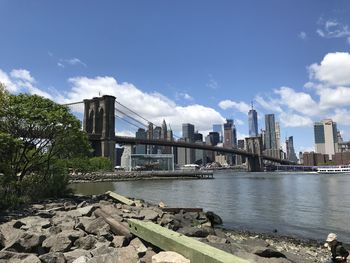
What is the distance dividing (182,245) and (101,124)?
123 meters

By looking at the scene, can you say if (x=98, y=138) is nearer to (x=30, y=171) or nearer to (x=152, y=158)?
(x=152, y=158)

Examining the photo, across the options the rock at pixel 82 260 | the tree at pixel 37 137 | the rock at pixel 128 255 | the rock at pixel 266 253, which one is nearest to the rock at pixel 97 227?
the rock at pixel 128 255

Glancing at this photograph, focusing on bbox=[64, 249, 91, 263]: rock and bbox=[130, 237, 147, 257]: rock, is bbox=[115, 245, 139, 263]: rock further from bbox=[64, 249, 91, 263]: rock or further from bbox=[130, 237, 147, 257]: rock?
bbox=[64, 249, 91, 263]: rock

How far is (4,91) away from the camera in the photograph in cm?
2109

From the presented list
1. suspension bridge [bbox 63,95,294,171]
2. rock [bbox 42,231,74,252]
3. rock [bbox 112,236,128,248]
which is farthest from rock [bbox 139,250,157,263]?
suspension bridge [bbox 63,95,294,171]

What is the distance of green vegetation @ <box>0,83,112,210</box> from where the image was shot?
19.9m

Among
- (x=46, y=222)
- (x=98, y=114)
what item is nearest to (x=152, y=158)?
(x=98, y=114)

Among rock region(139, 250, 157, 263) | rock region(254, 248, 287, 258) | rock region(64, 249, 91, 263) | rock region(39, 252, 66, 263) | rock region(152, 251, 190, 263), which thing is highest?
rock region(152, 251, 190, 263)

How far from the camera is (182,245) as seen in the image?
750 cm

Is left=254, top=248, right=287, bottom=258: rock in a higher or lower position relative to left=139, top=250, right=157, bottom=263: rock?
lower

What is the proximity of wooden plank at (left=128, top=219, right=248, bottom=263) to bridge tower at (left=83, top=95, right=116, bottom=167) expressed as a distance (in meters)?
107

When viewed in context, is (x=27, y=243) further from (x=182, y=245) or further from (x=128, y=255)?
(x=182, y=245)

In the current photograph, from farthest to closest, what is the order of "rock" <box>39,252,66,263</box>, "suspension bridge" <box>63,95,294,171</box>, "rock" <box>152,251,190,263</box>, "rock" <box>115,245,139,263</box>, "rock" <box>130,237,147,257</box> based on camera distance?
"suspension bridge" <box>63,95,294,171</box>
"rock" <box>130,237,147,257</box>
"rock" <box>115,245,139,263</box>
"rock" <box>39,252,66,263</box>
"rock" <box>152,251,190,263</box>

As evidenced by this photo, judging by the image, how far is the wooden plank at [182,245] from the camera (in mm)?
6652
